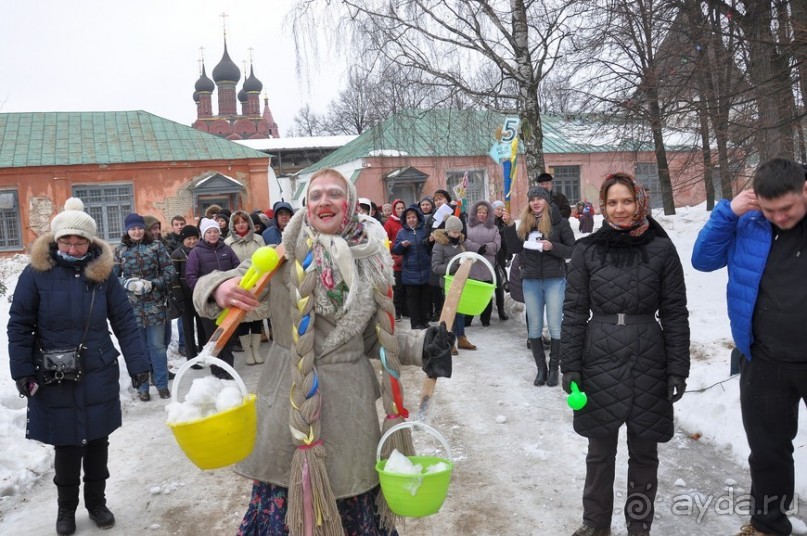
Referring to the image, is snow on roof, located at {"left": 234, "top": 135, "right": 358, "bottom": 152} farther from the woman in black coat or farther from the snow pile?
the snow pile

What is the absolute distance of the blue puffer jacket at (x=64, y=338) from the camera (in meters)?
3.97

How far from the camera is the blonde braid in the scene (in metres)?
2.61

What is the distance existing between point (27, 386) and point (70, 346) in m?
0.33

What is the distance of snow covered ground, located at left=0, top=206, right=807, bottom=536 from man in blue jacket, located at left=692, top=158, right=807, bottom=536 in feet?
1.29

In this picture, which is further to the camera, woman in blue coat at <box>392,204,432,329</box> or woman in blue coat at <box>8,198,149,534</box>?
woman in blue coat at <box>392,204,432,329</box>

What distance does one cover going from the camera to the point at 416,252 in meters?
9.67

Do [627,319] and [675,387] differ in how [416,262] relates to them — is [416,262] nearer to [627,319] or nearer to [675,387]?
[627,319]

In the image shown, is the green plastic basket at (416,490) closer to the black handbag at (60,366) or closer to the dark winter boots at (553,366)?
the black handbag at (60,366)

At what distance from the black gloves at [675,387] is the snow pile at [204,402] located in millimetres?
2215

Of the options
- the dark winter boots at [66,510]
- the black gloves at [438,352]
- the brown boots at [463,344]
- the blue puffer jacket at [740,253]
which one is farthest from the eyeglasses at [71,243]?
the brown boots at [463,344]

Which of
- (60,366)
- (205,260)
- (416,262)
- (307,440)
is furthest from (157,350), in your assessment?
(307,440)

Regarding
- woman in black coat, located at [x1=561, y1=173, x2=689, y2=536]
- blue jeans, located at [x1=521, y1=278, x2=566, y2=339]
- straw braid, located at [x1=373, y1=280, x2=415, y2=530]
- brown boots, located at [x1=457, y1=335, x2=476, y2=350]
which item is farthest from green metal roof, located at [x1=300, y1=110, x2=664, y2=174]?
straw braid, located at [x1=373, y1=280, x2=415, y2=530]

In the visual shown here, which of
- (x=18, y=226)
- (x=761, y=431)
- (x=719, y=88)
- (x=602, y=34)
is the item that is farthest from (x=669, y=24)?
(x=18, y=226)

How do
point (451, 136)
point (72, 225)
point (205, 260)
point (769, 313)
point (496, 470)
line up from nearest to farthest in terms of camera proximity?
point (769, 313) < point (72, 225) < point (496, 470) < point (205, 260) < point (451, 136)
